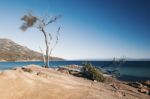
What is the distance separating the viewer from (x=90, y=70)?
101 feet

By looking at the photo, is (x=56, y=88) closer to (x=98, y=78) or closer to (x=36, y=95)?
(x=36, y=95)

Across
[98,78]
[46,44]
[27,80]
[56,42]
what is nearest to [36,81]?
[27,80]

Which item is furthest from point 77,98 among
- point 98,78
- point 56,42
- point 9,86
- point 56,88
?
point 56,42

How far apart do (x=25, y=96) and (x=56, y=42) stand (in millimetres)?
29981

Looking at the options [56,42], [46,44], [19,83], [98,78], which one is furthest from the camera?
[56,42]

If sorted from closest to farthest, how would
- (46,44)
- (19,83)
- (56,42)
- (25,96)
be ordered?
(25,96)
(19,83)
(46,44)
(56,42)

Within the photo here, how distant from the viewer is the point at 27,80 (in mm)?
17297

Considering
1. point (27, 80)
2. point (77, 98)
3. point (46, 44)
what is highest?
point (46, 44)

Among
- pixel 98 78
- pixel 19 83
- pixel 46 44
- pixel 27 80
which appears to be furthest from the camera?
pixel 46 44

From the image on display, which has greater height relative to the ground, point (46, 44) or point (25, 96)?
point (46, 44)

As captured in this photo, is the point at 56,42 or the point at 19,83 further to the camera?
the point at 56,42

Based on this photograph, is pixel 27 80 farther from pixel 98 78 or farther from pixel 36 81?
pixel 98 78

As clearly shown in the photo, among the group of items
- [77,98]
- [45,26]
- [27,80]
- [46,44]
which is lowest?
[77,98]

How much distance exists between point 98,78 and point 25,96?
1593cm
